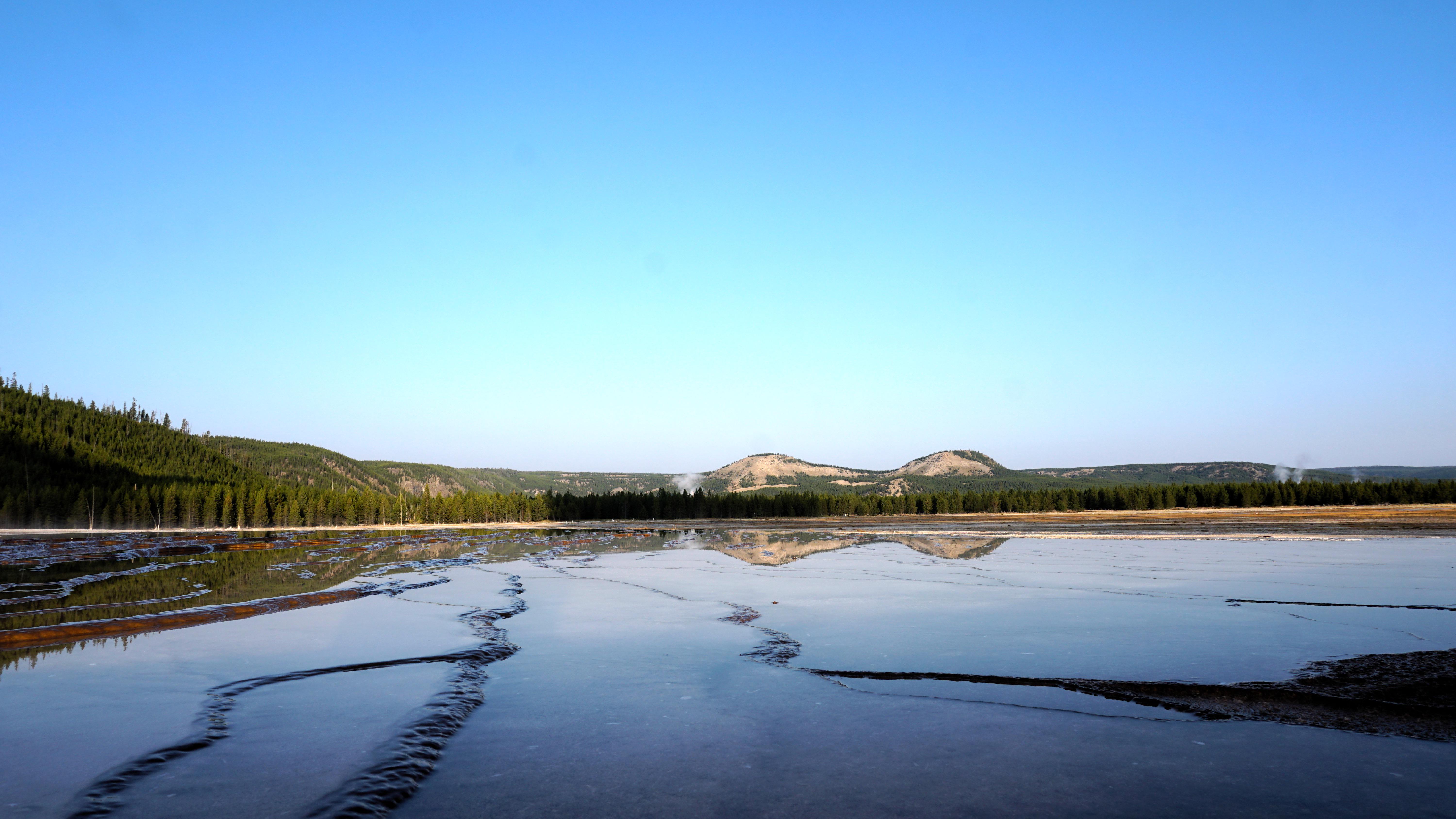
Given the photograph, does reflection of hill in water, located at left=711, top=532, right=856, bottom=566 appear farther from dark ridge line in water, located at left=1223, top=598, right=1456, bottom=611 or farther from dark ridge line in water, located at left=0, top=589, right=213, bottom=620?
dark ridge line in water, located at left=0, top=589, right=213, bottom=620

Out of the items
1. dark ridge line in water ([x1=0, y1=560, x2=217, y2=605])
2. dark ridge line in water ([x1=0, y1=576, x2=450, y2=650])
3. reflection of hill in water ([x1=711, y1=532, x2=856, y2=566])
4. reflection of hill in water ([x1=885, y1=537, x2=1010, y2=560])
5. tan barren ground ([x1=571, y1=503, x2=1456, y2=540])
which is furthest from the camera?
tan barren ground ([x1=571, y1=503, x2=1456, y2=540])

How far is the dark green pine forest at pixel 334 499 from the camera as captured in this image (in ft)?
407

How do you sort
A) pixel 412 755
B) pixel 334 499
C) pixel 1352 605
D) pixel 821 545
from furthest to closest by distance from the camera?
pixel 334 499
pixel 821 545
pixel 1352 605
pixel 412 755

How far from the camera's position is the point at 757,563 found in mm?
31641

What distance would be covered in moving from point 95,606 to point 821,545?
3412cm

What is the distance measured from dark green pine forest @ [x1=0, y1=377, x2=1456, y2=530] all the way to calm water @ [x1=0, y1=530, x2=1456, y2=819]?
123769 millimetres

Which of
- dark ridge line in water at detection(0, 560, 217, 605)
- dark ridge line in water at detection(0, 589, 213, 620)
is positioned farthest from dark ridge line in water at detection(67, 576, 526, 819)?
dark ridge line in water at detection(0, 560, 217, 605)

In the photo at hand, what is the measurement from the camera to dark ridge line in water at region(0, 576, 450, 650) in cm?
1398

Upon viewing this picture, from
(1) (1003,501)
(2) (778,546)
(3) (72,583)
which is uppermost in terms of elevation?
(3) (72,583)

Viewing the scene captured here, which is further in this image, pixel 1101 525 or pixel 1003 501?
pixel 1003 501

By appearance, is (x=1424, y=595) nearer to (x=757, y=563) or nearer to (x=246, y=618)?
(x=757, y=563)

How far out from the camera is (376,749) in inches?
303

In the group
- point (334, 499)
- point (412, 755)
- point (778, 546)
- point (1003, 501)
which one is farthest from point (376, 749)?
point (1003, 501)

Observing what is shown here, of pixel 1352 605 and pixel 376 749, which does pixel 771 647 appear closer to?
pixel 376 749
